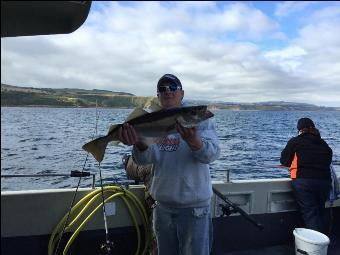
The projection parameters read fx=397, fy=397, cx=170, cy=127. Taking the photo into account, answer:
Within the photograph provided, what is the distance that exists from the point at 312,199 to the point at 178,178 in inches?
127

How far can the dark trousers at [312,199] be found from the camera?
6027 mm

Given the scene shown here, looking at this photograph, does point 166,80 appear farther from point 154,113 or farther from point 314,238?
point 314,238

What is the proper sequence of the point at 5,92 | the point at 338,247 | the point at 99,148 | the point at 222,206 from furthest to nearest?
1. the point at 338,247
2. the point at 222,206
3. the point at 99,148
4. the point at 5,92

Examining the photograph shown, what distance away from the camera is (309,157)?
6.27 meters

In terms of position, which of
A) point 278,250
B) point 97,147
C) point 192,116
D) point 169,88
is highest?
point 169,88

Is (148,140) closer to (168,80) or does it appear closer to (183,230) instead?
(168,80)

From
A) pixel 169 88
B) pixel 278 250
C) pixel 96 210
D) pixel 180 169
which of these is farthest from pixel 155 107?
pixel 278 250

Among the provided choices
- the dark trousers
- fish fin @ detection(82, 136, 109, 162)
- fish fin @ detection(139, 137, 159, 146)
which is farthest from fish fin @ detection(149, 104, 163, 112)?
the dark trousers

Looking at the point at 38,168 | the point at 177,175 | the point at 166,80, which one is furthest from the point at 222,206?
the point at 38,168

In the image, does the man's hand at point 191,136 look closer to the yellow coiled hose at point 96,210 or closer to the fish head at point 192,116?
the fish head at point 192,116

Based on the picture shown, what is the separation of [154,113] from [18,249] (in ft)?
8.39

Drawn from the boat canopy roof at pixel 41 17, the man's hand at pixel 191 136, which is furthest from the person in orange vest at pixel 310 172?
the boat canopy roof at pixel 41 17

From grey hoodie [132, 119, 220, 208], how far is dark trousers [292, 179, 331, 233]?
2924 millimetres

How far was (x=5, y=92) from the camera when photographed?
1.89 meters
